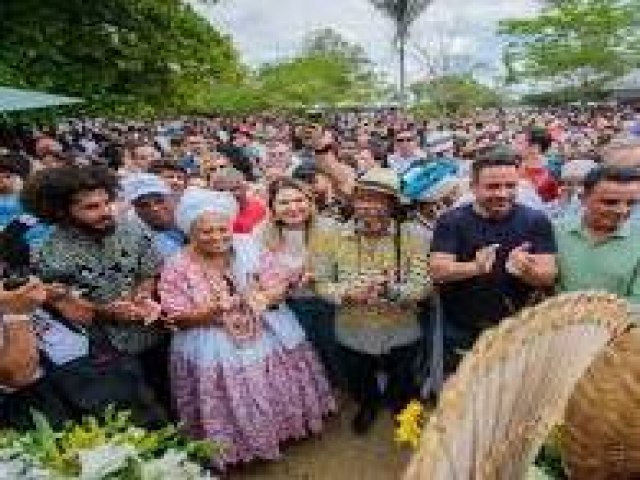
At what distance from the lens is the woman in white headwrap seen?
232 inches

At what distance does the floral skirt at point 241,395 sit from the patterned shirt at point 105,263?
0.37 meters

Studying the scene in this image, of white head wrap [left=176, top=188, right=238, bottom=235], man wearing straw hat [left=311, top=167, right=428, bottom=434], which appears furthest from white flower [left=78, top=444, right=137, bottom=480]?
man wearing straw hat [left=311, top=167, right=428, bottom=434]

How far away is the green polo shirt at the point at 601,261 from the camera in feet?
15.3

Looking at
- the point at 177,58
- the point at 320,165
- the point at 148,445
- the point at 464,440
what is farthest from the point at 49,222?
the point at 177,58

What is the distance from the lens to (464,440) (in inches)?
54.1

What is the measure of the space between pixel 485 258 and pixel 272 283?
1535 millimetres

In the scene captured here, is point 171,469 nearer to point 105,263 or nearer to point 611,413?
point 611,413

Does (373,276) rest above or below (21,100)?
below

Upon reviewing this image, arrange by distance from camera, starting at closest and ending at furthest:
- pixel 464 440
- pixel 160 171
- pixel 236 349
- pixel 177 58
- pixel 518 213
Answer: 1. pixel 464 440
2. pixel 518 213
3. pixel 236 349
4. pixel 160 171
5. pixel 177 58

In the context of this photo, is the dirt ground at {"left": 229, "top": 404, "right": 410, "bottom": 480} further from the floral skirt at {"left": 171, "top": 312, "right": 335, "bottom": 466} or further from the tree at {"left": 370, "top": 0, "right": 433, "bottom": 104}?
the tree at {"left": 370, "top": 0, "right": 433, "bottom": 104}

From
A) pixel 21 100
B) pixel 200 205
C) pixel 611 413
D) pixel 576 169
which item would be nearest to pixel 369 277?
pixel 200 205

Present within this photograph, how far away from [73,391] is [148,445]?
180 centimetres

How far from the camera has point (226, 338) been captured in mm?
6035

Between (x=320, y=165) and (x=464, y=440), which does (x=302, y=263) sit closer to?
(x=320, y=165)
